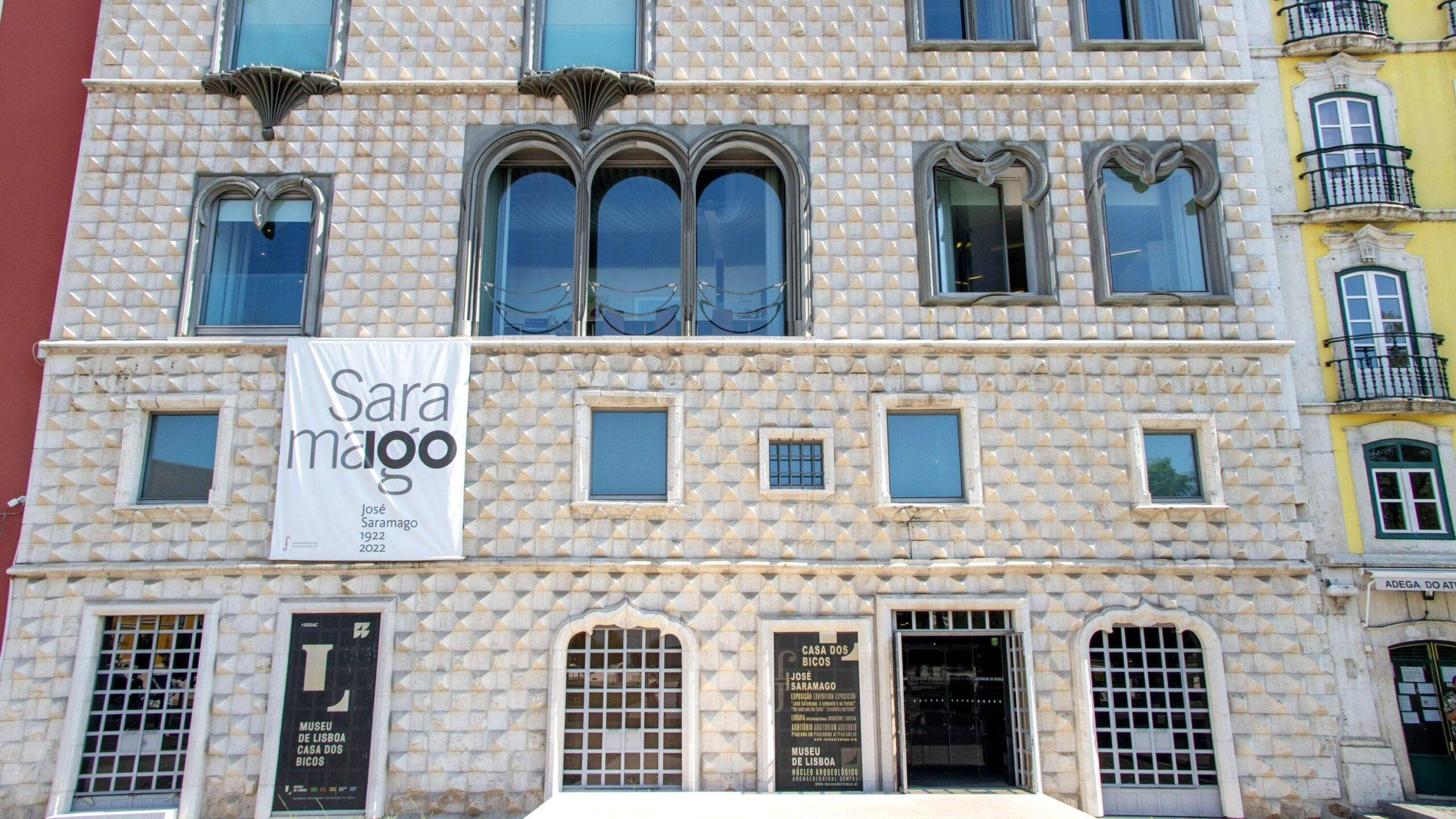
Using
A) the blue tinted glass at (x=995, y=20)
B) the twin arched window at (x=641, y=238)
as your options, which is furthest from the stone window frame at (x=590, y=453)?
the blue tinted glass at (x=995, y=20)

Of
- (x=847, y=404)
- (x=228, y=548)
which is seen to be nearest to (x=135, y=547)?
(x=228, y=548)

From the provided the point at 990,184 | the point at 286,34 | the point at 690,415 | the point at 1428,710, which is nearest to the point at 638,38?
the point at 286,34

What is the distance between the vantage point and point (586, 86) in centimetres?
1581

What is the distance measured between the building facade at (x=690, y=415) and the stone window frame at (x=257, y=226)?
7cm

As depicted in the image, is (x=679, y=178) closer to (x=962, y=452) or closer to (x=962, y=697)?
(x=962, y=452)

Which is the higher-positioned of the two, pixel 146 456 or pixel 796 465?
pixel 146 456

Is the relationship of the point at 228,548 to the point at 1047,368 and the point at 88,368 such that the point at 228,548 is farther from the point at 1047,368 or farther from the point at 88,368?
the point at 1047,368

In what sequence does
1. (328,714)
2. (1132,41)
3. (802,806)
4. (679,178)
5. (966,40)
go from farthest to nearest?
1. (966,40)
2. (1132,41)
3. (679,178)
4. (328,714)
5. (802,806)

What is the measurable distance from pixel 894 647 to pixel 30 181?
53.7 ft

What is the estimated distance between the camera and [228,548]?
14.4 m

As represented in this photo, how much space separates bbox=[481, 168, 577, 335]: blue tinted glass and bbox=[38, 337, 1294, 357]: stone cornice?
0.64 meters

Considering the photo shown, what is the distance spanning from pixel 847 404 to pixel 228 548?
991cm

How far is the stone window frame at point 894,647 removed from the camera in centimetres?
1384

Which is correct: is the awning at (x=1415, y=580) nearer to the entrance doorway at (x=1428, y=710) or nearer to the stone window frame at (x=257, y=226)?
the entrance doorway at (x=1428, y=710)
